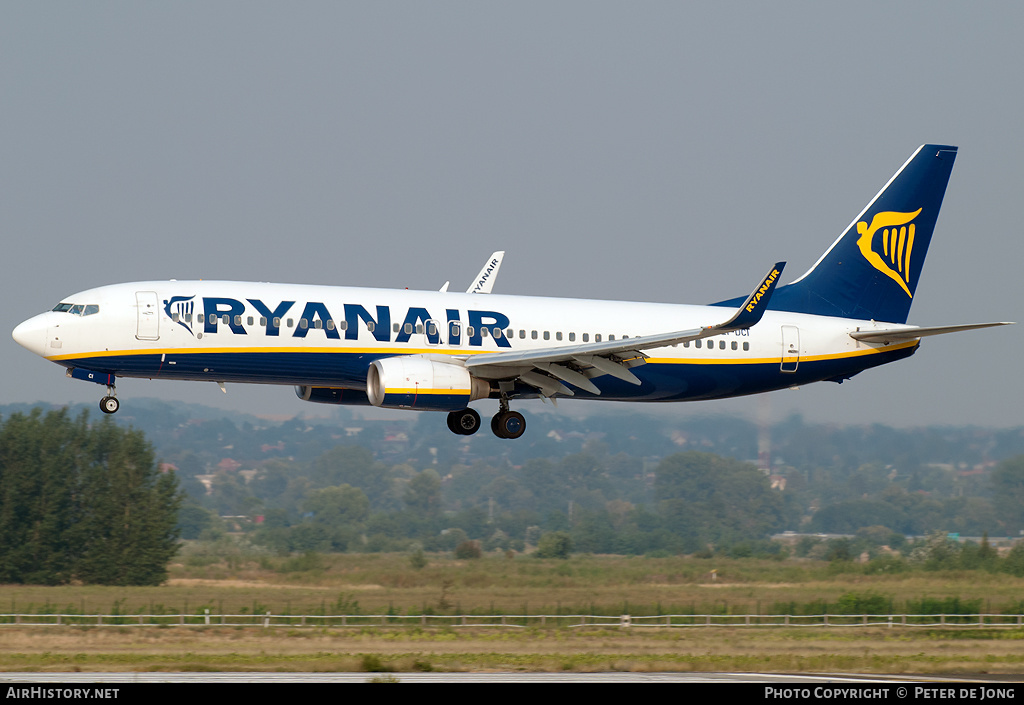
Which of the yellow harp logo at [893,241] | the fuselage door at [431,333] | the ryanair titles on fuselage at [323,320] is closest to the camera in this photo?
the ryanair titles on fuselage at [323,320]

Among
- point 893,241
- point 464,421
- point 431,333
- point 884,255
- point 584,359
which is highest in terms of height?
point 893,241

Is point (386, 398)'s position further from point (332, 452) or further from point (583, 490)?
point (332, 452)

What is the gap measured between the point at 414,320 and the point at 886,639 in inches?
825

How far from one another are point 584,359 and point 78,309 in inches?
577

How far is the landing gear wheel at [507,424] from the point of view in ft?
131

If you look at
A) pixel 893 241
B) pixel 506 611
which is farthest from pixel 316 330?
pixel 893 241

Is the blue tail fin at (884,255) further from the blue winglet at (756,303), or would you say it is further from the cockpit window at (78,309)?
the cockpit window at (78,309)

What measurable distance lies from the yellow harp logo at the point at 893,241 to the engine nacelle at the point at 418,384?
1693cm

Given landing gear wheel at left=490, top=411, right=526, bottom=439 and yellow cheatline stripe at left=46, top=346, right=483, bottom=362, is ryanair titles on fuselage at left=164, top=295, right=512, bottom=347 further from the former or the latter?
landing gear wheel at left=490, top=411, right=526, bottom=439

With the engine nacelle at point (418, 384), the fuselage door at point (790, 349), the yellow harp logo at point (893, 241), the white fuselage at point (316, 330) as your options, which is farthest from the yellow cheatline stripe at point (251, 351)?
the yellow harp logo at point (893, 241)

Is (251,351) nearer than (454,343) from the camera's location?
Yes

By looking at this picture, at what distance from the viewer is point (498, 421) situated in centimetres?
4006

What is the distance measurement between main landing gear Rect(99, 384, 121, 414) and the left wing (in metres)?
10.4

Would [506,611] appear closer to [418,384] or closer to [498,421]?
[498,421]
